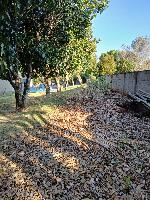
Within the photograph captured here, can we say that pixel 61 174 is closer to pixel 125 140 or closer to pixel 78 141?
pixel 78 141

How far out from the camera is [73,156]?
30.1ft

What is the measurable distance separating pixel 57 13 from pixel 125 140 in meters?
6.70

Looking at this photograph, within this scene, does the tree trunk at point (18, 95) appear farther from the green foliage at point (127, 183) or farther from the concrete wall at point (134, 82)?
the green foliage at point (127, 183)

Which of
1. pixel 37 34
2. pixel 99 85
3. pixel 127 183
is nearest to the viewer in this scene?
pixel 127 183

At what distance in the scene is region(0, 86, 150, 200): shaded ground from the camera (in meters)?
7.46

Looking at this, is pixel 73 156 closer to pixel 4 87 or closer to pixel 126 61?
pixel 4 87

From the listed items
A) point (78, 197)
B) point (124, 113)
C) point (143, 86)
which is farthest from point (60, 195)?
point (143, 86)

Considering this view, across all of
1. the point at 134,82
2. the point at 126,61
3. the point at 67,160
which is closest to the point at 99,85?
the point at 134,82

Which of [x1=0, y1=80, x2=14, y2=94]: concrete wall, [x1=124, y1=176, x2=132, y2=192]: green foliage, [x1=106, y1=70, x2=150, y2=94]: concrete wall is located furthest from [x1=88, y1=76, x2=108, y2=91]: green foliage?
[x1=124, y1=176, x2=132, y2=192]: green foliage

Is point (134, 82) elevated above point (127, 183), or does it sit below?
above

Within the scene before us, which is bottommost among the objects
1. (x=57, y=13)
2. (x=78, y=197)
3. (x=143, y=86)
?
(x=78, y=197)

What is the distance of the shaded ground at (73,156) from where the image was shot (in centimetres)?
746

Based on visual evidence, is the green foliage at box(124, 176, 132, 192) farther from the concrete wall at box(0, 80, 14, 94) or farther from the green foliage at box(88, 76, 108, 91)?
the concrete wall at box(0, 80, 14, 94)

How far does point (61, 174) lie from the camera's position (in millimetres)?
8141
